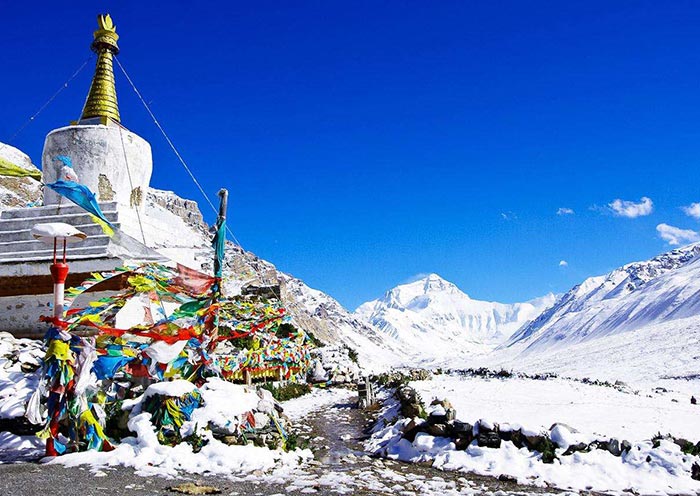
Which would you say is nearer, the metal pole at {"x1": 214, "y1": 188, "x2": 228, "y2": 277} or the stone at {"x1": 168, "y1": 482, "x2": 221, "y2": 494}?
the stone at {"x1": 168, "y1": 482, "x2": 221, "y2": 494}

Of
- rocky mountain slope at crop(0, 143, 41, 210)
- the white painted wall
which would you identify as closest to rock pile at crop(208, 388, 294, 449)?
the white painted wall

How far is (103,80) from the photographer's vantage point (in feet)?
61.9

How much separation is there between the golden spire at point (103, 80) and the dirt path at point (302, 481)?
13.2 m

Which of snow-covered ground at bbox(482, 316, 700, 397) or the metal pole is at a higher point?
the metal pole

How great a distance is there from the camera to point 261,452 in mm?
9375

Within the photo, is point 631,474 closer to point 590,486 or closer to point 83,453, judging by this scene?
point 590,486

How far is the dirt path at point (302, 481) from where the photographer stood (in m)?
7.09

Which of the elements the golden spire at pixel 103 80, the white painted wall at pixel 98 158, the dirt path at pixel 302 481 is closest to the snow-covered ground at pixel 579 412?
the dirt path at pixel 302 481

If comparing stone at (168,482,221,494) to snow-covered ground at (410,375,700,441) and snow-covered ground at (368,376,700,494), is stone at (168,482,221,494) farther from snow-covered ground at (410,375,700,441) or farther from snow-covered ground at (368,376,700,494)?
snow-covered ground at (410,375,700,441)

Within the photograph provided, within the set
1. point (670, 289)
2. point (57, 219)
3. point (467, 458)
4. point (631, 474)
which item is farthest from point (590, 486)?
point (670, 289)

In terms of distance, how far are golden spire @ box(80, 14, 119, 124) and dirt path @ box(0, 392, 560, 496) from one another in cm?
1324

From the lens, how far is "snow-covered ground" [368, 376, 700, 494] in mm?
8789

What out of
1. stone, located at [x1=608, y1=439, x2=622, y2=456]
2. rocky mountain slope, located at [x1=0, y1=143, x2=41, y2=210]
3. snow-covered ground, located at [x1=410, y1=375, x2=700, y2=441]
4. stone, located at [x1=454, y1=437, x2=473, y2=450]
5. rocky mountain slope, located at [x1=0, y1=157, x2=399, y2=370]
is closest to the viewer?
stone, located at [x1=608, y1=439, x2=622, y2=456]

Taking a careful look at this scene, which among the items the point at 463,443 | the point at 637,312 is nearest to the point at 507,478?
the point at 463,443
